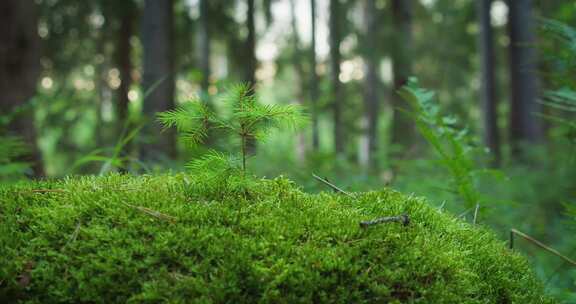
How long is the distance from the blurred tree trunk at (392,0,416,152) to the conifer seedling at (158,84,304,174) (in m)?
8.14

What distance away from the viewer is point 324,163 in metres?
7.31

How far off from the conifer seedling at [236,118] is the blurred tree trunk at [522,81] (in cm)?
1048

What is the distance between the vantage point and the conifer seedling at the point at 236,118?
1.67 m

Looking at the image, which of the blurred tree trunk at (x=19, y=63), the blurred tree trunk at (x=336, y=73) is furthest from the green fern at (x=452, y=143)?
the blurred tree trunk at (x=336, y=73)

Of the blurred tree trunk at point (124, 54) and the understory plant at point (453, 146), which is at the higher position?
the blurred tree trunk at point (124, 54)

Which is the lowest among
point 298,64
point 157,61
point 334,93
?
point 334,93

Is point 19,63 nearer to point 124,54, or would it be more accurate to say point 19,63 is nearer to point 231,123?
point 231,123

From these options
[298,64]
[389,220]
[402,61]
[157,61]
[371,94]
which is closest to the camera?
[389,220]

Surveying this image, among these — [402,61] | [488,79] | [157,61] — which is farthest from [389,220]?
[488,79]

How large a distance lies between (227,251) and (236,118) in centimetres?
55

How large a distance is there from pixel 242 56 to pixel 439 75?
9.20 m

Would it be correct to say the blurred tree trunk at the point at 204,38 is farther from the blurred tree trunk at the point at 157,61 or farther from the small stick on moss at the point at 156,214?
the small stick on moss at the point at 156,214

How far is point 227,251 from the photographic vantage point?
1440mm

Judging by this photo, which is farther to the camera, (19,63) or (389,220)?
(19,63)
